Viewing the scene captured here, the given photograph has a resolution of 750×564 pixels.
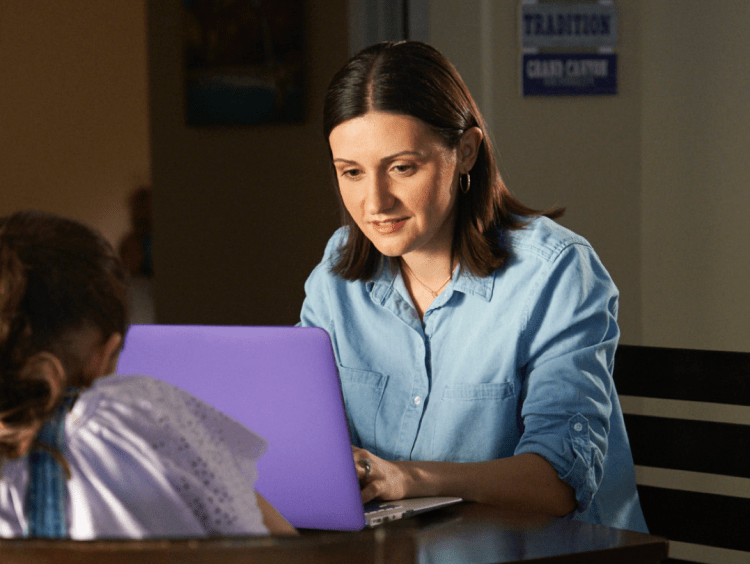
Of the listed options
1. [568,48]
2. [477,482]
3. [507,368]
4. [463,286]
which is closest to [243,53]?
[568,48]

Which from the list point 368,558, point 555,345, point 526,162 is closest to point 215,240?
point 526,162

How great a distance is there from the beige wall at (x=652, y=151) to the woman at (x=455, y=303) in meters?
0.96

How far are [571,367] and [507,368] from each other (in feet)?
0.40

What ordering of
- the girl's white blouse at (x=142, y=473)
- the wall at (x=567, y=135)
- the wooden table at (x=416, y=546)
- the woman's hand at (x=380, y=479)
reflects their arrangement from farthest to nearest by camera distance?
1. the wall at (x=567, y=135)
2. the woman's hand at (x=380, y=479)
3. the girl's white blouse at (x=142, y=473)
4. the wooden table at (x=416, y=546)

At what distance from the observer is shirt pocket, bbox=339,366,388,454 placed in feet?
4.47

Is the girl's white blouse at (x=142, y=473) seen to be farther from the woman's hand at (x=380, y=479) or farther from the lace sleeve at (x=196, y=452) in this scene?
the woman's hand at (x=380, y=479)

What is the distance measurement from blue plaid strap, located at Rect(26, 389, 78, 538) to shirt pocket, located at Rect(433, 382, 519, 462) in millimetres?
781

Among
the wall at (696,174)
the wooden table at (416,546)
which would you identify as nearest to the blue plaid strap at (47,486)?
the wooden table at (416,546)

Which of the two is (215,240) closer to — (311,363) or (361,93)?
(361,93)

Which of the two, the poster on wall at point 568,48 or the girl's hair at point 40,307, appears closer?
the girl's hair at point 40,307

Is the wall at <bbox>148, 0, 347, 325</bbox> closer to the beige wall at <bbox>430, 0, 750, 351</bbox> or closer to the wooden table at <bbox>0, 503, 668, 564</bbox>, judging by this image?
the beige wall at <bbox>430, 0, 750, 351</bbox>

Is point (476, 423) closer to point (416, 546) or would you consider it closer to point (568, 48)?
point (416, 546)

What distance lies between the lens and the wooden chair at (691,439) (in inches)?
55.5

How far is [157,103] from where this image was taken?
8.84ft
